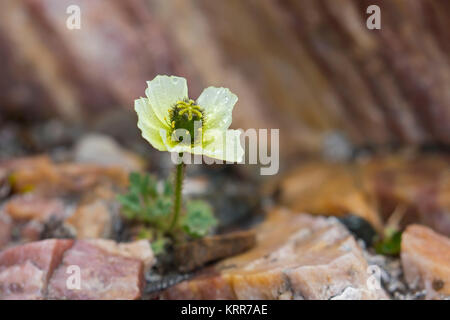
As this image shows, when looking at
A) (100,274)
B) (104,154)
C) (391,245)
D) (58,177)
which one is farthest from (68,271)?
(391,245)

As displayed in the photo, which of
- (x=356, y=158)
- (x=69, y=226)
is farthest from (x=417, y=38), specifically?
(x=69, y=226)

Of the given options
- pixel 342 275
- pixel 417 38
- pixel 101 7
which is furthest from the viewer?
pixel 101 7

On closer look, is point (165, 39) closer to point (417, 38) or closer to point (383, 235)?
point (417, 38)

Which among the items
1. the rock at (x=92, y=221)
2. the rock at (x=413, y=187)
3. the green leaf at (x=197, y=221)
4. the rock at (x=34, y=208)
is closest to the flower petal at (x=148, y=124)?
the green leaf at (x=197, y=221)

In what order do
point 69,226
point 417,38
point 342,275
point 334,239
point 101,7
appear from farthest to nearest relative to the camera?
point 101,7 < point 417,38 < point 69,226 < point 334,239 < point 342,275

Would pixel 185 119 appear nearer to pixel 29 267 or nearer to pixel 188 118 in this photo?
pixel 188 118

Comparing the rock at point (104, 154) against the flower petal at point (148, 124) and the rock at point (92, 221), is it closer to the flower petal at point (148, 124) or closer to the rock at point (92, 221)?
the rock at point (92, 221)
